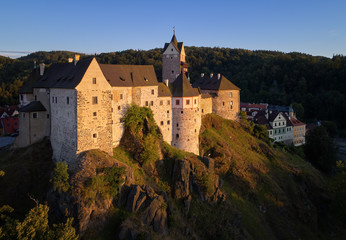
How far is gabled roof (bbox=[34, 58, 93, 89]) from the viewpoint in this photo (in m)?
33.3

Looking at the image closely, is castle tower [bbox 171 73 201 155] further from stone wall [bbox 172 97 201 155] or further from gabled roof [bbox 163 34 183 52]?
gabled roof [bbox 163 34 183 52]

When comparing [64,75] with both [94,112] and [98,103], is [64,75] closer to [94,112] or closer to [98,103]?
[98,103]

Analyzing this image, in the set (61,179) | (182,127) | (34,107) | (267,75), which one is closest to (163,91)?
(182,127)

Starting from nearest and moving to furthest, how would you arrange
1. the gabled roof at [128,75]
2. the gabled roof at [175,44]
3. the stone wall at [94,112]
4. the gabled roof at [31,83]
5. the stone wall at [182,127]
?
the stone wall at [94,112] → the gabled roof at [128,75] → the gabled roof at [31,83] → the stone wall at [182,127] → the gabled roof at [175,44]

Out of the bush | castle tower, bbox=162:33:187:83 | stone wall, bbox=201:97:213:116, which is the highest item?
castle tower, bbox=162:33:187:83

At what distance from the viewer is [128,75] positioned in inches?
1658

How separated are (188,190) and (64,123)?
58.2ft

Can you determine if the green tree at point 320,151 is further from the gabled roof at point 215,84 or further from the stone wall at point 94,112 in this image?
the stone wall at point 94,112

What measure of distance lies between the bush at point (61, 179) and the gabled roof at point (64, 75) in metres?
8.74

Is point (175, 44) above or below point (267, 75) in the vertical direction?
below

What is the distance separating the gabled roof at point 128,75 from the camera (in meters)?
40.0

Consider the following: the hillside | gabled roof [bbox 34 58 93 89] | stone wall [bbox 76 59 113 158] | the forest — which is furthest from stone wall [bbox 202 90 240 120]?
the forest

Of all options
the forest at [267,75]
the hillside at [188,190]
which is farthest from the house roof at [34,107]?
the forest at [267,75]

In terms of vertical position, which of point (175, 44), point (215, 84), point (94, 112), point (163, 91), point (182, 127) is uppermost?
point (175, 44)
